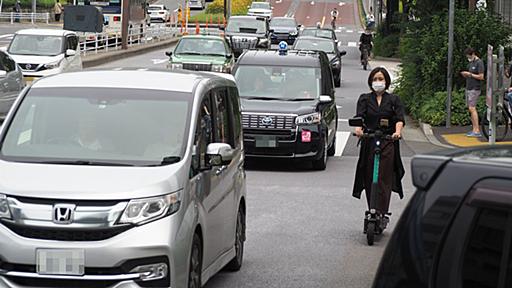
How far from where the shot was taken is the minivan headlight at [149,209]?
22.9ft

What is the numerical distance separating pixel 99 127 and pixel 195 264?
1.32 metres

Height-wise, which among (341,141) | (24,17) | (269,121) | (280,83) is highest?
(24,17)

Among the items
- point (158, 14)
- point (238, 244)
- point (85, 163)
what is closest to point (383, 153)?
point (238, 244)

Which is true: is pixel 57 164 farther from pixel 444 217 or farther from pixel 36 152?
pixel 444 217

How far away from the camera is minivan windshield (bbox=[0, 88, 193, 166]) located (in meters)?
7.73

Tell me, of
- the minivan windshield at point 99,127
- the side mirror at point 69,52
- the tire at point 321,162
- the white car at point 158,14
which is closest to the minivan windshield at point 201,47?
the side mirror at point 69,52

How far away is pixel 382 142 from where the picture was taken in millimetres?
11055

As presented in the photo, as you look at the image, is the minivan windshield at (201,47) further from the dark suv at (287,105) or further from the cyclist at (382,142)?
the cyclist at (382,142)

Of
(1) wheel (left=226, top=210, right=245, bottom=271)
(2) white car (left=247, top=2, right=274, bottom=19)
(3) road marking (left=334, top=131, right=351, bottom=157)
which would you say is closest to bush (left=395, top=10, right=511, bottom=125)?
(3) road marking (left=334, top=131, right=351, bottom=157)

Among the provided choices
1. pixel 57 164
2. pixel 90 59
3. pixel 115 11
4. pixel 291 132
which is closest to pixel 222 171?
pixel 57 164

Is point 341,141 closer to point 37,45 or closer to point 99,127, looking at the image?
point 37,45

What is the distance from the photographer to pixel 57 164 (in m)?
7.53

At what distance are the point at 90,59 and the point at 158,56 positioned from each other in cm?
863

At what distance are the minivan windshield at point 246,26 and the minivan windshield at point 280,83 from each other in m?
27.3
